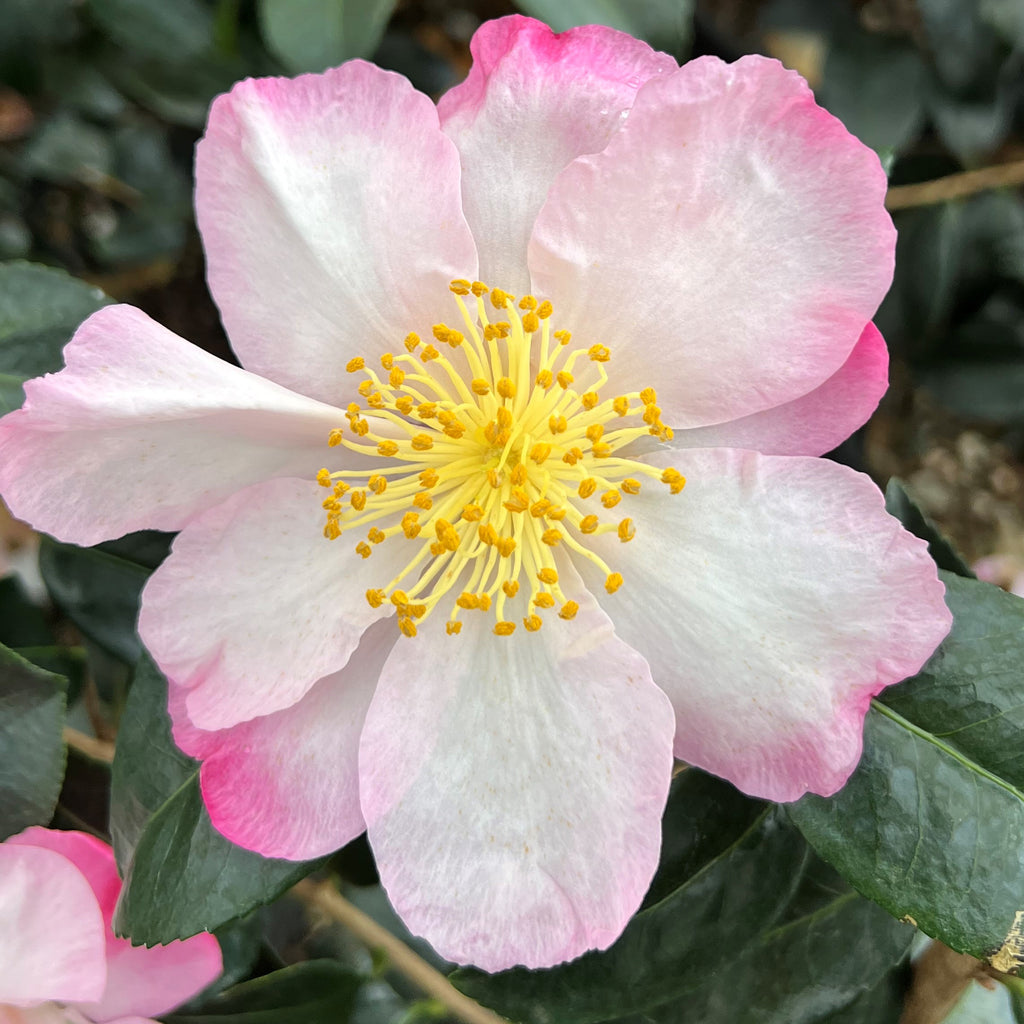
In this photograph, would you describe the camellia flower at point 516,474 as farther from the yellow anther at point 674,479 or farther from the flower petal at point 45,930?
the flower petal at point 45,930

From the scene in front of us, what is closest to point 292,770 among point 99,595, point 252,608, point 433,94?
point 252,608

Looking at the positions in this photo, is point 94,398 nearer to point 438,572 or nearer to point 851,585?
point 438,572

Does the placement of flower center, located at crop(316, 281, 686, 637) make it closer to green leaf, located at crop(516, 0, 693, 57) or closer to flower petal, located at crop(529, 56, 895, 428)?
flower petal, located at crop(529, 56, 895, 428)

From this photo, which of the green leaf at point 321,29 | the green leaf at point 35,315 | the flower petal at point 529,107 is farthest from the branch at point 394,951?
the green leaf at point 321,29

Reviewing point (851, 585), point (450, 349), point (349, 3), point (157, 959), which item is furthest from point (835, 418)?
point (349, 3)

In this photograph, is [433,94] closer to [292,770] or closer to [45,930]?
[292,770]
